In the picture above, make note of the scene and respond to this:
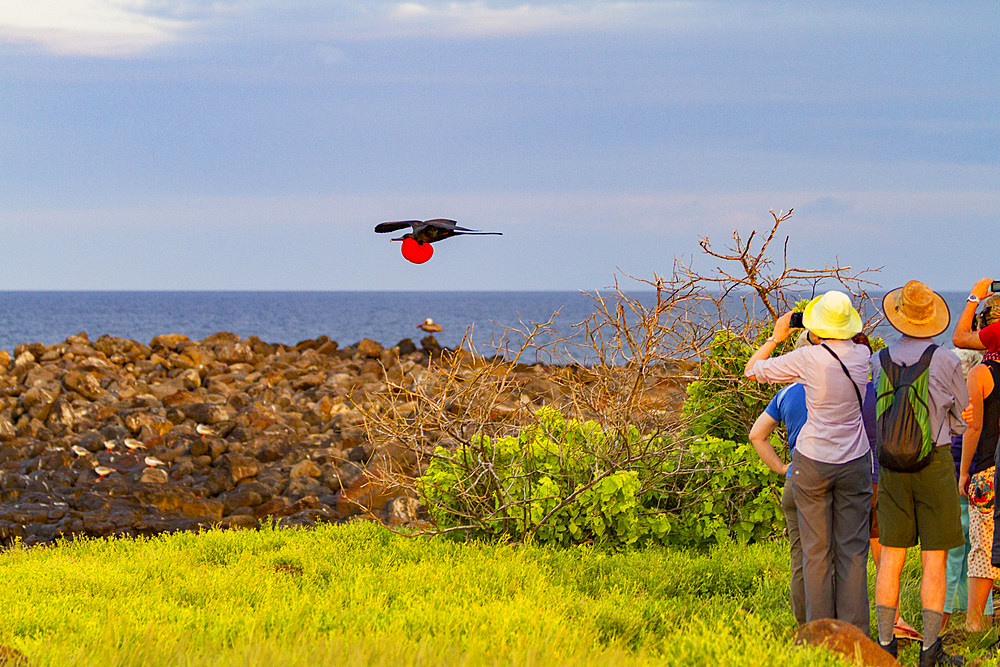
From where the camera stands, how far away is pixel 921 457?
15.7ft

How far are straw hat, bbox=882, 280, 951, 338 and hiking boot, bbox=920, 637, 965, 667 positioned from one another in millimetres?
1694

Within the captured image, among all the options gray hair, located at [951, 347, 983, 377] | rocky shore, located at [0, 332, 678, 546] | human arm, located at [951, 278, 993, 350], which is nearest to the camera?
human arm, located at [951, 278, 993, 350]

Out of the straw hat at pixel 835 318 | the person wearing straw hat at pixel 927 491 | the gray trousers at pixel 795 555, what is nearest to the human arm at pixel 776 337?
the straw hat at pixel 835 318

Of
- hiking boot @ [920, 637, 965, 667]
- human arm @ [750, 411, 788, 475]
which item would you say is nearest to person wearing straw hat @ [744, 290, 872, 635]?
human arm @ [750, 411, 788, 475]

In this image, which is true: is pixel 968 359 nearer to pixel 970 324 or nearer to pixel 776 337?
pixel 970 324

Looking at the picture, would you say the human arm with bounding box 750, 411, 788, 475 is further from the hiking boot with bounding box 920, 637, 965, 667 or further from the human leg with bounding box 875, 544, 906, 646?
the hiking boot with bounding box 920, 637, 965, 667

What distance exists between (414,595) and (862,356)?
3293 mm

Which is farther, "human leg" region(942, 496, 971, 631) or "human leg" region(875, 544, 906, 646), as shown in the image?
"human leg" region(942, 496, 971, 631)

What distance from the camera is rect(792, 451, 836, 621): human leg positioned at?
488 cm

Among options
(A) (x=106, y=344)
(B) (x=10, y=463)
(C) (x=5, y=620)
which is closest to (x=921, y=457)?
(C) (x=5, y=620)

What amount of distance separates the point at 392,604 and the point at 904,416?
3392mm

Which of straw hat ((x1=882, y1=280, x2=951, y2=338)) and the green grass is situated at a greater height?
straw hat ((x1=882, y1=280, x2=951, y2=338))

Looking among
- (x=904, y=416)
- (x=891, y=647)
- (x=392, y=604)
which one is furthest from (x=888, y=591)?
(x=392, y=604)

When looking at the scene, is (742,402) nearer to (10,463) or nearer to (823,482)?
(823,482)
